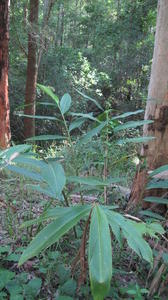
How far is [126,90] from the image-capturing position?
1129cm

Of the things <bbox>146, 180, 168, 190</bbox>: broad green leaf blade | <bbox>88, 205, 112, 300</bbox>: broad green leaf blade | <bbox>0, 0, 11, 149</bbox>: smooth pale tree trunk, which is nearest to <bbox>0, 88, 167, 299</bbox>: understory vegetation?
<bbox>88, 205, 112, 300</bbox>: broad green leaf blade

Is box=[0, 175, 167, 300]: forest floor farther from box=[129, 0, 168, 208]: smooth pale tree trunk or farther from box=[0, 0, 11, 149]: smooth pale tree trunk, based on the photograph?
box=[0, 0, 11, 149]: smooth pale tree trunk

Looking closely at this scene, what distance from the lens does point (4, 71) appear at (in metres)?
4.13

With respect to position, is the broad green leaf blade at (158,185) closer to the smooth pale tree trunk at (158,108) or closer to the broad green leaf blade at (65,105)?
the smooth pale tree trunk at (158,108)

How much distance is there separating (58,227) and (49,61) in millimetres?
8758

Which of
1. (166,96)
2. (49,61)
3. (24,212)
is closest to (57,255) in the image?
(24,212)

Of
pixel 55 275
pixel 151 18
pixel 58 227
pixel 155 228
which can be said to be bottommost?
pixel 55 275

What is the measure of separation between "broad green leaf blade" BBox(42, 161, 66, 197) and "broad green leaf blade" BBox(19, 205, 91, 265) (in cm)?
10

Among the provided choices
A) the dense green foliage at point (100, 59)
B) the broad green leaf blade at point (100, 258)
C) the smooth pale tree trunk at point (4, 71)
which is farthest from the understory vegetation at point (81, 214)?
the dense green foliage at point (100, 59)

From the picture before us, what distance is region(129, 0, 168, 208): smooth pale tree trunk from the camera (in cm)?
220

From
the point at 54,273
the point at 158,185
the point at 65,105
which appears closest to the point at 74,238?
the point at 54,273

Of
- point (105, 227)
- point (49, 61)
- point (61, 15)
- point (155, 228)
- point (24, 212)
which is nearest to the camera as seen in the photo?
point (105, 227)

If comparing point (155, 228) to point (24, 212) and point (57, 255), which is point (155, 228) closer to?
point (57, 255)

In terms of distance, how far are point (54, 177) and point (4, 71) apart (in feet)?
11.1
